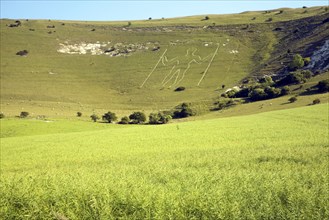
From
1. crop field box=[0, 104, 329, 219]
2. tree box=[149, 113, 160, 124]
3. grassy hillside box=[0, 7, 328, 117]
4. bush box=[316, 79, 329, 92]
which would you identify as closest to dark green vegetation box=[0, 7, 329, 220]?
crop field box=[0, 104, 329, 219]

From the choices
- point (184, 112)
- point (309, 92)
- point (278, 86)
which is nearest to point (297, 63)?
point (278, 86)

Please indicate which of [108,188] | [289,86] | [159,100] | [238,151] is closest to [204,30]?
[159,100]

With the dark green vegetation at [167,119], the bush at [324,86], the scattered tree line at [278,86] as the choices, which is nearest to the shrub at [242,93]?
the scattered tree line at [278,86]

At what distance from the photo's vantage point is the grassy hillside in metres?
95.0

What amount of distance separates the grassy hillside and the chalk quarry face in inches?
30.3

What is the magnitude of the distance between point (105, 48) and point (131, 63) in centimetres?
2021

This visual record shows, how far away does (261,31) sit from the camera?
5551 inches

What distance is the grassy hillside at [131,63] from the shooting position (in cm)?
9500

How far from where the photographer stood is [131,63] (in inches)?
4983

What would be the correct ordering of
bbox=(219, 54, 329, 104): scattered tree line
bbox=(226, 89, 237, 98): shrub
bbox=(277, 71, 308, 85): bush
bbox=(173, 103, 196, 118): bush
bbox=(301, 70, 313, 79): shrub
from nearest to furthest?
1. bbox=(219, 54, 329, 104): scattered tree line
2. bbox=(173, 103, 196, 118): bush
3. bbox=(277, 71, 308, 85): bush
4. bbox=(301, 70, 313, 79): shrub
5. bbox=(226, 89, 237, 98): shrub

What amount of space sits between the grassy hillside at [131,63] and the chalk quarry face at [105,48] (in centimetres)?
77

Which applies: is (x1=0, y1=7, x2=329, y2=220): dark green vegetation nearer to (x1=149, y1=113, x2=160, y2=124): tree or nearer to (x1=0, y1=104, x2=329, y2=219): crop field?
(x1=0, y1=104, x2=329, y2=219): crop field

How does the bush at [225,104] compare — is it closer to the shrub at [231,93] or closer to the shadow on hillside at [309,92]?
the shrub at [231,93]

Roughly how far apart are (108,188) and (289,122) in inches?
1379
